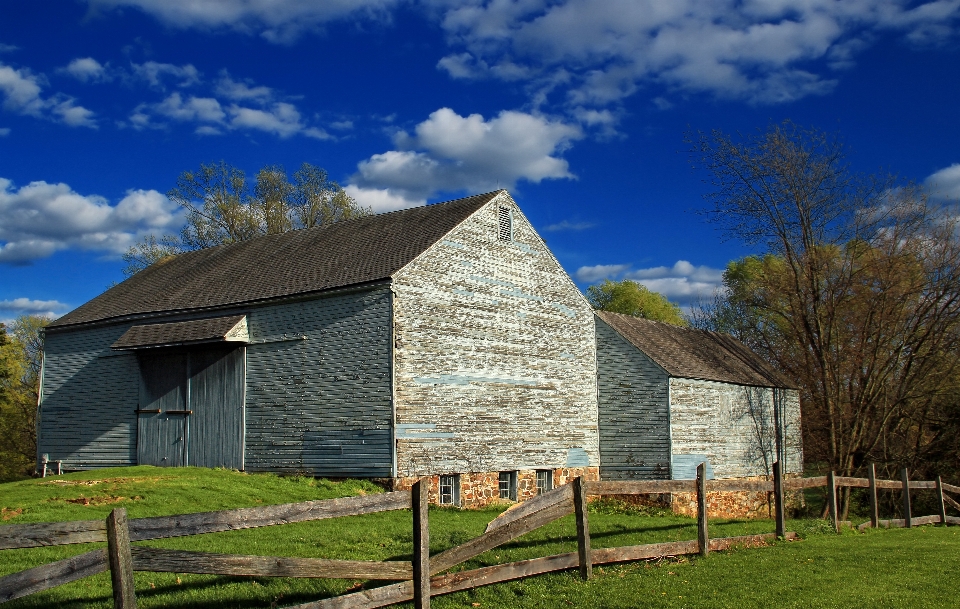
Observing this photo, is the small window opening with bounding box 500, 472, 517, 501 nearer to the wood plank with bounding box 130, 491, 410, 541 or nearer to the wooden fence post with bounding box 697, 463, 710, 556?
the wooden fence post with bounding box 697, 463, 710, 556

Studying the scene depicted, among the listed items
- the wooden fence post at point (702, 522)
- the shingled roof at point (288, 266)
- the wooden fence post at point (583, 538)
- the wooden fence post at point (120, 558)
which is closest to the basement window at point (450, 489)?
the shingled roof at point (288, 266)

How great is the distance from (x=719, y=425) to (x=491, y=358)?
29.8 ft

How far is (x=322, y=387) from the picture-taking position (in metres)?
21.5

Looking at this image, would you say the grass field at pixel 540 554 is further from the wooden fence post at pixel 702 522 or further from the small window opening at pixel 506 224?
the small window opening at pixel 506 224

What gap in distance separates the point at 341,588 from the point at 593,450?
17879 mm

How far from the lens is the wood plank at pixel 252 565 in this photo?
6758 mm

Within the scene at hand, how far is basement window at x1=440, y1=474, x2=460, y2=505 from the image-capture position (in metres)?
21.5

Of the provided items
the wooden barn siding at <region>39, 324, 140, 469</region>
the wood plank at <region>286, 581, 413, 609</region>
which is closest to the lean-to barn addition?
the wooden barn siding at <region>39, 324, 140, 469</region>

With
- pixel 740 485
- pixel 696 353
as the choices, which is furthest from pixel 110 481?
pixel 696 353

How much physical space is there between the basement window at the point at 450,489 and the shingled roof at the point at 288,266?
18.6ft

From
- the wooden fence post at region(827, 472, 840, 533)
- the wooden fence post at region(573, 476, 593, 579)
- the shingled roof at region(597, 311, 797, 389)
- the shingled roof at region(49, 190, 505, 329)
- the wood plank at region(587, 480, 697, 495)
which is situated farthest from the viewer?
the shingled roof at region(597, 311, 797, 389)

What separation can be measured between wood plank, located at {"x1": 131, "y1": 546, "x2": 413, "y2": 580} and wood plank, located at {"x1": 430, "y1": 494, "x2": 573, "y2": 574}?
601 millimetres

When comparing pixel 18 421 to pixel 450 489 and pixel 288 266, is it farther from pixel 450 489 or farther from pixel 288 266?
pixel 450 489

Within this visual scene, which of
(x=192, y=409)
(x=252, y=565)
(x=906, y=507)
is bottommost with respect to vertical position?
(x=906, y=507)
